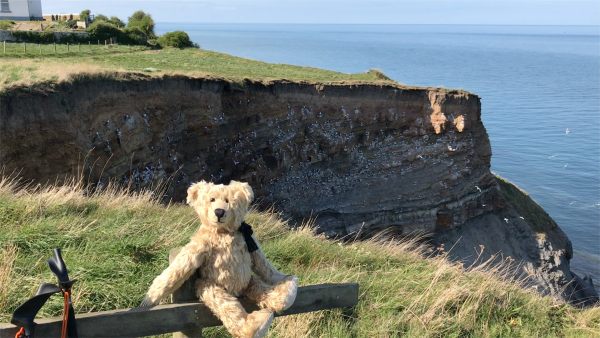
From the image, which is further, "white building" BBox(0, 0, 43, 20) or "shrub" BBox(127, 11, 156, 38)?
"white building" BBox(0, 0, 43, 20)

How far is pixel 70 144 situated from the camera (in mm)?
14109

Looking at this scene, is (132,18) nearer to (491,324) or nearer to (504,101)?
(491,324)

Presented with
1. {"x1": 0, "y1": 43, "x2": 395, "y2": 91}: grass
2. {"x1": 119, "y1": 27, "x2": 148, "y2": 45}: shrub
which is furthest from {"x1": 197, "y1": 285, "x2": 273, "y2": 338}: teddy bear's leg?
{"x1": 119, "y1": 27, "x2": 148, "y2": 45}: shrub

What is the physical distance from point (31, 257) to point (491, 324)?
4.64 meters

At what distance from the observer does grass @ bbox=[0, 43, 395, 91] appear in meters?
16.0

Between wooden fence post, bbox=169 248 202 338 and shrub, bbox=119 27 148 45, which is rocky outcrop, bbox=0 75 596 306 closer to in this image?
wooden fence post, bbox=169 248 202 338

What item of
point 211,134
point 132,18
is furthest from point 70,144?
point 132,18

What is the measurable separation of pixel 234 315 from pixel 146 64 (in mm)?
19198

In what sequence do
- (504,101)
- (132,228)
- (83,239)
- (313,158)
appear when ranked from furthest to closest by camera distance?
(504,101)
(313,158)
(132,228)
(83,239)

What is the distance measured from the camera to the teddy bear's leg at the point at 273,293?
11.7ft

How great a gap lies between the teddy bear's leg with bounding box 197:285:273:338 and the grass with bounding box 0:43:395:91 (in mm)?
12495

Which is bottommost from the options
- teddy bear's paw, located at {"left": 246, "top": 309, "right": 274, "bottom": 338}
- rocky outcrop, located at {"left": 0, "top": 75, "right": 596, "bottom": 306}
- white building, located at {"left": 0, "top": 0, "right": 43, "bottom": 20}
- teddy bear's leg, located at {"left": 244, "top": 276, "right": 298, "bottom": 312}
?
rocky outcrop, located at {"left": 0, "top": 75, "right": 596, "bottom": 306}

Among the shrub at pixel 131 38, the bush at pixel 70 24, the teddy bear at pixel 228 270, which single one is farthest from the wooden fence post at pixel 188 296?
the bush at pixel 70 24

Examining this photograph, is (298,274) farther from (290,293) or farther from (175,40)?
(175,40)
